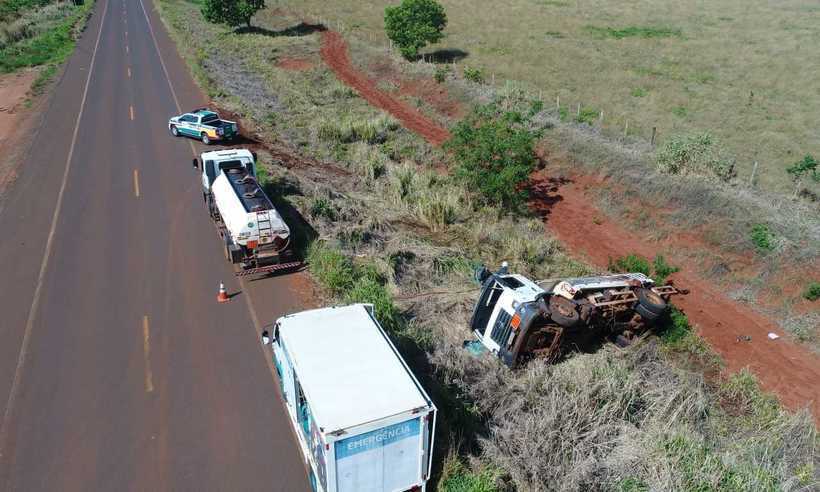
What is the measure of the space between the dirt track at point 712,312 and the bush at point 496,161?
2.52m

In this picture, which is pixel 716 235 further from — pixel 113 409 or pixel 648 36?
pixel 648 36

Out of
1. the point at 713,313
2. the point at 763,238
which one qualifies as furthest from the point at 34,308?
the point at 763,238

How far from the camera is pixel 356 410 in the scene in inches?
328

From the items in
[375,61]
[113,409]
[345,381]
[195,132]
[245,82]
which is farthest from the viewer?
[375,61]

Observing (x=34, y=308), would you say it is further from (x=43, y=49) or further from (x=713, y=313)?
(x=43, y=49)

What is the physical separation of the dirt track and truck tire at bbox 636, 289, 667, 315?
364 centimetres

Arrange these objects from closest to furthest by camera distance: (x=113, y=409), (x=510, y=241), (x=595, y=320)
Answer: (x=113, y=409)
(x=595, y=320)
(x=510, y=241)

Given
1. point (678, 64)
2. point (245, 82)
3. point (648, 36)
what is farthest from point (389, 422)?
point (648, 36)

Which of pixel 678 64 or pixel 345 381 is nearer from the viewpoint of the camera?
pixel 345 381

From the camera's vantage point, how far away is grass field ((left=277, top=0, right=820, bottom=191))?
30.5 m

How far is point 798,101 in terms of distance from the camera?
34688 millimetres

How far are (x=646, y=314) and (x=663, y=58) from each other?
38.6 metres

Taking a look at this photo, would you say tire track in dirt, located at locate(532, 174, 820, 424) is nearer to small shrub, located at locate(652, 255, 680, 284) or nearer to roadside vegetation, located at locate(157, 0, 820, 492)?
small shrub, located at locate(652, 255, 680, 284)

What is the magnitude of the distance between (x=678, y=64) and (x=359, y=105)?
26.5m
